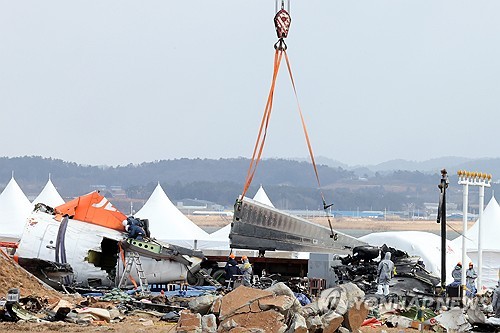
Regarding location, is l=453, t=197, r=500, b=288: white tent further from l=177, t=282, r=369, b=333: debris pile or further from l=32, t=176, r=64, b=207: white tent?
l=32, t=176, r=64, b=207: white tent

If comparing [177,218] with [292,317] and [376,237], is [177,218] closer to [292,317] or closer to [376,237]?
[376,237]

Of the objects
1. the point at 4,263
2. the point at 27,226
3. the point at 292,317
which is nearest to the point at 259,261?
the point at 27,226

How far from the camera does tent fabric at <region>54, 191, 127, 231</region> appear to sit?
26.0m

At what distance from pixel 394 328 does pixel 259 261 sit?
444 inches

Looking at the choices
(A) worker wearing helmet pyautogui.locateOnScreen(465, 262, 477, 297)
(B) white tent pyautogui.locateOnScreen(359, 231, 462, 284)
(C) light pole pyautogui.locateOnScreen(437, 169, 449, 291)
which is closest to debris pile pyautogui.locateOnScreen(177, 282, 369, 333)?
(C) light pole pyautogui.locateOnScreen(437, 169, 449, 291)

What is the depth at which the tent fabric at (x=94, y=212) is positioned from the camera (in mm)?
25984

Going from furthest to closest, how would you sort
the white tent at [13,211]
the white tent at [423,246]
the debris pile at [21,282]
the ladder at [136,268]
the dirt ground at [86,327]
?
the white tent at [13,211] < the white tent at [423,246] < the ladder at [136,268] < the debris pile at [21,282] < the dirt ground at [86,327]

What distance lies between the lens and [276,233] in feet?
87.8

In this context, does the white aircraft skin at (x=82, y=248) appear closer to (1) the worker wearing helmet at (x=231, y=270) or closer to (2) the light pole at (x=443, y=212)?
(1) the worker wearing helmet at (x=231, y=270)

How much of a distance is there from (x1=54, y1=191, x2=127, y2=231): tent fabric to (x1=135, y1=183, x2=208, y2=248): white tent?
13.2m

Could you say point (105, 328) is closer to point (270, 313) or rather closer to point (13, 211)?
point (270, 313)

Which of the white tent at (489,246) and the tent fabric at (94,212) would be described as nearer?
the tent fabric at (94,212)

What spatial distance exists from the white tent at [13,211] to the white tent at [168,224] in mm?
Result: 7911

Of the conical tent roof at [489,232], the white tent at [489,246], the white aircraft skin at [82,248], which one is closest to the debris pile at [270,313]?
the white aircraft skin at [82,248]
